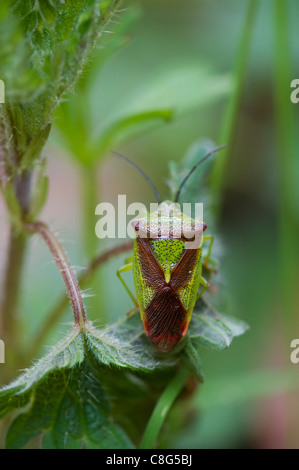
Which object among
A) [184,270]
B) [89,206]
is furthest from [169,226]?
[89,206]

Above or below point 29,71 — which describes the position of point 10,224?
below

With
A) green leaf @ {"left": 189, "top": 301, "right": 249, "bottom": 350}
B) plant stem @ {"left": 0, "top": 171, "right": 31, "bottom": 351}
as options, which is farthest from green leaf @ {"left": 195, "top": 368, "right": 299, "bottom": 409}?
plant stem @ {"left": 0, "top": 171, "right": 31, "bottom": 351}

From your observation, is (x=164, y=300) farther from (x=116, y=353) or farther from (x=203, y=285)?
(x=116, y=353)

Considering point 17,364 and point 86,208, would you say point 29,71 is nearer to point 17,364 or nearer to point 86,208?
point 17,364

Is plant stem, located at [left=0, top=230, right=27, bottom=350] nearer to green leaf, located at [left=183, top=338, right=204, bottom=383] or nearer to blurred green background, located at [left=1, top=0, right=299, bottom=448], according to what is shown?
blurred green background, located at [left=1, top=0, right=299, bottom=448]

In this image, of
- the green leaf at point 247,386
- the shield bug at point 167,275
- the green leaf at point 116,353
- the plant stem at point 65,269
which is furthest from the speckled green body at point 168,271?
the green leaf at point 247,386
